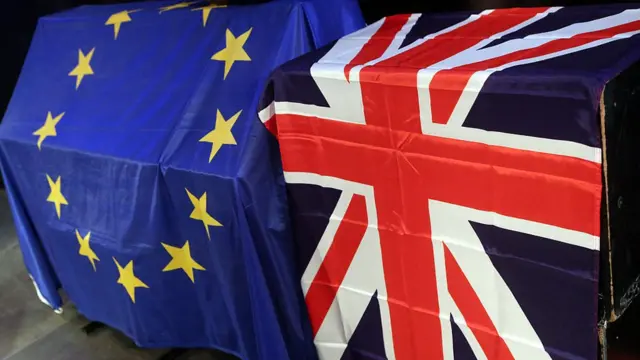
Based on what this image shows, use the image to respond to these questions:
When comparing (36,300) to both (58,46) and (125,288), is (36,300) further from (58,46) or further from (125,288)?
(58,46)

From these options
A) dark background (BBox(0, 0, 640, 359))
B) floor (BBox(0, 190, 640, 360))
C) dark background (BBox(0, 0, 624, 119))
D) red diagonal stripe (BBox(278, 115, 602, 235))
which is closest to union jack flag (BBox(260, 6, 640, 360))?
red diagonal stripe (BBox(278, 115, 602, 235))

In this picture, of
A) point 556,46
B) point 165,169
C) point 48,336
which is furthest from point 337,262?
point 48,336

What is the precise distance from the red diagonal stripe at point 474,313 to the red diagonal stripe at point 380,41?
42cm

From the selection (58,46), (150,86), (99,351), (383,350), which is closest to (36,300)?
(99,351)

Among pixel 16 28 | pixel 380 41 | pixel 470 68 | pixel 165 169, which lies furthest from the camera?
pixel 16 28

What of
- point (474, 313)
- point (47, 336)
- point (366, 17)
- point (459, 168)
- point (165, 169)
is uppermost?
point (366, 17)

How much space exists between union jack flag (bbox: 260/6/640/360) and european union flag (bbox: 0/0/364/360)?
0.33ft

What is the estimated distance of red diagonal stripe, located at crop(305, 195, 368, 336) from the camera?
4.64 ft

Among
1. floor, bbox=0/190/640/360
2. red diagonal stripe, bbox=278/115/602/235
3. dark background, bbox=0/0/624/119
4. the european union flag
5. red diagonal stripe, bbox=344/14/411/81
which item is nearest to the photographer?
red diagonal stripe, bbox=278/115/602/235

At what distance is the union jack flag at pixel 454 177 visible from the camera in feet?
3.44

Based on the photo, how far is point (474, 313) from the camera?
4.21ft

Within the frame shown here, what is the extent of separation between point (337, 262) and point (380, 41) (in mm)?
526

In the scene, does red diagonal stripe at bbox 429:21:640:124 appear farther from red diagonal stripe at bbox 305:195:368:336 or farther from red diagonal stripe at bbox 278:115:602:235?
red diagonal stripe at bbox 305:195:368:336

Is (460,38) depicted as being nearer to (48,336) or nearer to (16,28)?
(48,336)
